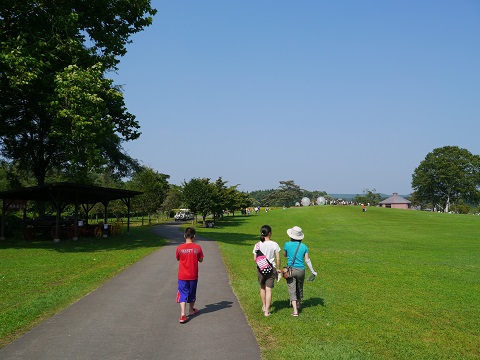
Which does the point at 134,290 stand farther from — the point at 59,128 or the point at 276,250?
the point at 59,128

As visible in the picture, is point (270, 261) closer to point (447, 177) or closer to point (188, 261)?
point (188, 261)

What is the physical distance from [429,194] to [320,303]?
114608 mm

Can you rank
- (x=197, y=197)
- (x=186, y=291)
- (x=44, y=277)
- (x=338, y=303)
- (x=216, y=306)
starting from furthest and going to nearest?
(x=197, y=197) < (x=44, y=277) < (x=338, y=303) < (x=216, y=306) < (x=186, y=291)

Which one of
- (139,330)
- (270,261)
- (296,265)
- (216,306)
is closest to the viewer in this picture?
(139,330)

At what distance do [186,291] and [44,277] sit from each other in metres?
6.65

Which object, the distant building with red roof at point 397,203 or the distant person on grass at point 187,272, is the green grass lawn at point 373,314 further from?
the distant building with red roof at point 397,203

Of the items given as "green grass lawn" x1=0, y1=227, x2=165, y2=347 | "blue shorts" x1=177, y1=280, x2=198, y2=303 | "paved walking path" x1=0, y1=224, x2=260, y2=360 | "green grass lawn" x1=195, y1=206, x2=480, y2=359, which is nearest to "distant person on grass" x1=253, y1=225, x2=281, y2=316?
"green grass lawn" x1=195, y1=206, x2=480, y2=359

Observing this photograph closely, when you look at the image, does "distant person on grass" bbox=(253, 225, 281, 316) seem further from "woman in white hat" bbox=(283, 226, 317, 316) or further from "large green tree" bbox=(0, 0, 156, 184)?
"large green tree" bbox=(0, 0, 156, 184)

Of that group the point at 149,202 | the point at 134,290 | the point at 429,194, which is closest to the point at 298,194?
the point at 429,194

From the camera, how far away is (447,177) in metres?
104

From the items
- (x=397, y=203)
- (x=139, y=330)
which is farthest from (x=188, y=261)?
(x=397, y=203)

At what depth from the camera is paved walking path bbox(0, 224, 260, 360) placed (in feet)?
17.8

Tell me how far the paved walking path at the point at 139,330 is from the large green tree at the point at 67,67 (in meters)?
11.1

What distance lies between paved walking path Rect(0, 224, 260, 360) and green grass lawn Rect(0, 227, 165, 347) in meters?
0.44
